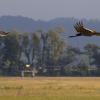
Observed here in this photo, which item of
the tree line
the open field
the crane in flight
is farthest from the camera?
the tree line

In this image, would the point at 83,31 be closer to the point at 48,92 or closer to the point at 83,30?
the point at 83,30

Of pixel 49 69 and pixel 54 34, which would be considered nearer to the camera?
pixel 49 69

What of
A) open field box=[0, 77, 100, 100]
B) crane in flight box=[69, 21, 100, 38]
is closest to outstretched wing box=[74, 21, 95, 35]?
crane in flight box=[69, 21, 100, 38]

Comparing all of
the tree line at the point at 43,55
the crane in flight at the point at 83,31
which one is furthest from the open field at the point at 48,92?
the tree line at the point at 43,55

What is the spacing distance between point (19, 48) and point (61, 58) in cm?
1041

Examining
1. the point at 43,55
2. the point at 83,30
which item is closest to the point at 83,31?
the point at 83,30

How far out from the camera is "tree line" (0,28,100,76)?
12393cm

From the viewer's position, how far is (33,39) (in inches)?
5733

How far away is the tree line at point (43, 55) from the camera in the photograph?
12393 centimetres

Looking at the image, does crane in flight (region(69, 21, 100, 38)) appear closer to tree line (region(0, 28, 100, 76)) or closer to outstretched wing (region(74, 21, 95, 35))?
outstretched wing (region(74, 21, 95, 35))

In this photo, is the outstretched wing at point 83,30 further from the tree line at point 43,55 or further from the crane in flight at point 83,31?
the tree line at point 43,55

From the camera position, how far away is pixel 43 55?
142750mm

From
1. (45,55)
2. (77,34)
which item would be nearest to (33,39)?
(45,55)

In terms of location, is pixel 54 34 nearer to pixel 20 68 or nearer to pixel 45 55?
pixel 45 55
